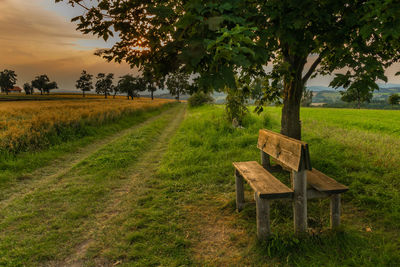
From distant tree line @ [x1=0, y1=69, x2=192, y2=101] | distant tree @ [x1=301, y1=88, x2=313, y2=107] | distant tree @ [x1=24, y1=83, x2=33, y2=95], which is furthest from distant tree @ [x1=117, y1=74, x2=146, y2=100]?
distant tree @ [x1=301, y1=88, x2=313, y2=107]

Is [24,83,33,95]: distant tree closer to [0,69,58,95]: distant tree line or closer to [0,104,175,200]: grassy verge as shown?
[0,69,58,95]: distant tree line

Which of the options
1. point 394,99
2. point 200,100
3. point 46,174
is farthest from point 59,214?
point 394,99

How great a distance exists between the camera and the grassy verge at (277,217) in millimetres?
2941

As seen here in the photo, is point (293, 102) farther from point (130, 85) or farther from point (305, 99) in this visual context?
point (305, 99)

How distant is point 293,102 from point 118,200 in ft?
16.4

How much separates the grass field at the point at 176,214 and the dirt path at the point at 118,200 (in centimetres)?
2

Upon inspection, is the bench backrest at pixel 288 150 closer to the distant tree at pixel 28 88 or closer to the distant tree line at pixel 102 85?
the distant tree line at pixel 102 85

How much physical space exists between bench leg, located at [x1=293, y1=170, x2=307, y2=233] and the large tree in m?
1.40

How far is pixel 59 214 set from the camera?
13.9 feet

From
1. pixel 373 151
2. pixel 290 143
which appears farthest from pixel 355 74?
pixel 373 151

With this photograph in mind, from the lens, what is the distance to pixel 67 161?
788 centimetres

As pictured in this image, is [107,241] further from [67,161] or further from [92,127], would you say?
[92,127]

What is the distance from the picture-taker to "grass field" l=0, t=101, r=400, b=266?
301 cm

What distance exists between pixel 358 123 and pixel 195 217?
19.1 meters
